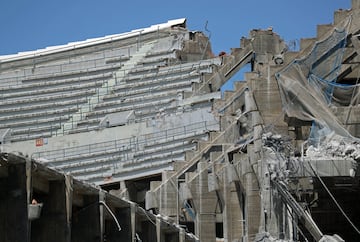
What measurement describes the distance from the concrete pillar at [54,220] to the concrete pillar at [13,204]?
72.6 inches

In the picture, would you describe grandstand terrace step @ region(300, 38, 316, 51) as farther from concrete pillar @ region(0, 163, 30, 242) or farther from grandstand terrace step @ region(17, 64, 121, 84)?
grandstand terrace step @ region(17, 64, 121, 84)

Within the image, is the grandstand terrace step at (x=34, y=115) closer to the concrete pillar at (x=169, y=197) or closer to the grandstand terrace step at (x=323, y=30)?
the concrete pillar at (x=169, y=197)

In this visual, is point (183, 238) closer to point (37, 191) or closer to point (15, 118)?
point (37, 191)

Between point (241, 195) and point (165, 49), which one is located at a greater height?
point (165, 49)

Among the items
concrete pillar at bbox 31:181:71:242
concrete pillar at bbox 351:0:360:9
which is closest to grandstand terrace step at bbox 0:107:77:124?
concrete pillar at bbox 351:0:360:9

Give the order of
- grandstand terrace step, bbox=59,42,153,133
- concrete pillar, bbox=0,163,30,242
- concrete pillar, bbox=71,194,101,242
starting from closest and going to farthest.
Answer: concrete pillar, bbox=0,163,30,242
concrete pillar, bbox=71,194,101,242
grandstand terrace step, bbox=59,42,153,133

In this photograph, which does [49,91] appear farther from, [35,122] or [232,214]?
[232,214]

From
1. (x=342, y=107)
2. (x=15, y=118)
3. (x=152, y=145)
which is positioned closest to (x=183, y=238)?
(x=342, y=107)

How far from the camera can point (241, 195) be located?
46312 mm

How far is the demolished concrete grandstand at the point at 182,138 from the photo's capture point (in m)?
22.0

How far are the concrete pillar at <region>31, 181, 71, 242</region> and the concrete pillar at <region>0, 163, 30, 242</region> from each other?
1.84 metres

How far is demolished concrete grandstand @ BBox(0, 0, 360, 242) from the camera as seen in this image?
2203 centimetres

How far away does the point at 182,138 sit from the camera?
58.9 metres

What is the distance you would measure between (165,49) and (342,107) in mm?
35380
